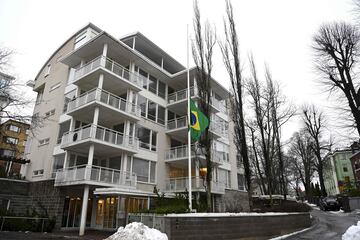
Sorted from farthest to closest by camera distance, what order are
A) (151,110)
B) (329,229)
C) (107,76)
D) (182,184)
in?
(151,110)
(182,184)
(107,76)
(329,229)

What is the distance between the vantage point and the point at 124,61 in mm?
23156

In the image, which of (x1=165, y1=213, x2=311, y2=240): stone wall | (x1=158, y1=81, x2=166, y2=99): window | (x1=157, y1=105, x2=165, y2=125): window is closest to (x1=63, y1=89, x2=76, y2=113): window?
(x1=157, y1=105, x2=165, y2=125): window

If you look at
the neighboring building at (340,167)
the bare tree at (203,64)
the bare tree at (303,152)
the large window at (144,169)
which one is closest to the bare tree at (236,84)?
the bare tree at (203,64)

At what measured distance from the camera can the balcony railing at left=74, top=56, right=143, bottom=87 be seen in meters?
20.1

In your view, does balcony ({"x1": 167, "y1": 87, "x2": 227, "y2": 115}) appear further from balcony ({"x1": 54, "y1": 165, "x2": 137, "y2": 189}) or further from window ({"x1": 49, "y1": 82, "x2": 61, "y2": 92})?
window ({"x1": 49, "y1": 82, "x2": 61, "y2": 92})

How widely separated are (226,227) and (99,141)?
37.2 ft

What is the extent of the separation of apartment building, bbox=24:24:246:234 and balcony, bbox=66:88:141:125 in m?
0.08

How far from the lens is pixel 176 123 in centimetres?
2419

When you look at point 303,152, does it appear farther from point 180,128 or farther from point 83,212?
point 83,212

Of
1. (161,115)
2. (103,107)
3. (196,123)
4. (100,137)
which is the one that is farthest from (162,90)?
(196,123)

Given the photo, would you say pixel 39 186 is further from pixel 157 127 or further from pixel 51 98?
pixel 157 127

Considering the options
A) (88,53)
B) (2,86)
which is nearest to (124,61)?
(88,53)

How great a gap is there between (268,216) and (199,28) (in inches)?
498

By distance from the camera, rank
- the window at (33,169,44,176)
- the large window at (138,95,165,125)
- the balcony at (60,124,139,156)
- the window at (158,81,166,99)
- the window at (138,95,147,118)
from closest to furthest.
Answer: the balcony at (60,124,139,156), the window at (33,169,44,176), the window at (138,95,147,118), the large window at (138,95,165,125), the window at (158,81,166,99)
